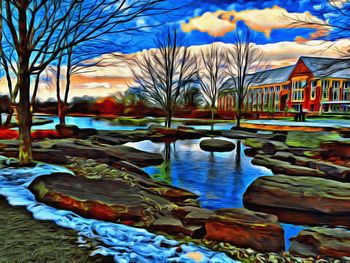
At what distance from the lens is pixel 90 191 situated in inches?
61.0

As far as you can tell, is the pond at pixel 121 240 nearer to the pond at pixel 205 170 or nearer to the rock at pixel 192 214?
the rock at pixel 192 214

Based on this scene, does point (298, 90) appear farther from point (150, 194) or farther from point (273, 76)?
point (150, 194)

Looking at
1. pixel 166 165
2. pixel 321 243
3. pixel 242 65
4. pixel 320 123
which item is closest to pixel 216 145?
pixel 166 165

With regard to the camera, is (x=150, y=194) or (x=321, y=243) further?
(x=150, y=194)

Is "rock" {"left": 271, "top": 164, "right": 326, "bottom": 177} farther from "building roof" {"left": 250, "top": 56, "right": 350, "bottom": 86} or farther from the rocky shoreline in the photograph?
"building roof" {"left": 250, "top": 56, "right": 350, "bottom": 86}

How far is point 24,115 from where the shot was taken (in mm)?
1946

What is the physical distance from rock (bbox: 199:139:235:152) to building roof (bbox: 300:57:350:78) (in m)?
0.80

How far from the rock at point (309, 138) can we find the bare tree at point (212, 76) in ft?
2.02

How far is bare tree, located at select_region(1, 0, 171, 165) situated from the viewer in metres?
1.90

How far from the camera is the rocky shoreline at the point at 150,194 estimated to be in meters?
1.33

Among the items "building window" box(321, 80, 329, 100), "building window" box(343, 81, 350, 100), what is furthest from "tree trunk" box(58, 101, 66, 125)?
"building window" box(343, 81, 350, 100)

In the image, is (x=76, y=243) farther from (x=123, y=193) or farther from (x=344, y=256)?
(x=344, y=256)

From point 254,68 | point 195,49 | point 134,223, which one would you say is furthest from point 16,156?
point 254,68

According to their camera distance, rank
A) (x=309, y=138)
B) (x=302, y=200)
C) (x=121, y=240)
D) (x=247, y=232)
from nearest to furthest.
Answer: (x=121, y=240), (x=247, y=232), (x=302, y=200), (x=309, y=138)
